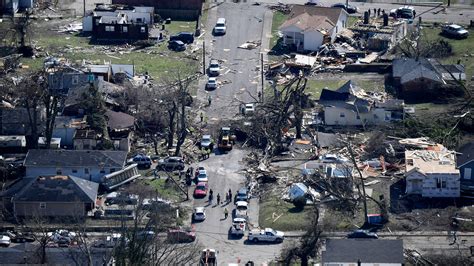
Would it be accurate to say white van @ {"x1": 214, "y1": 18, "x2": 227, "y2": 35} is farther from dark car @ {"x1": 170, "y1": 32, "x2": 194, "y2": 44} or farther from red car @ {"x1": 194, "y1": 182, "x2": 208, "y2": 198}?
red car @ {"x1": 194, "y1": 182, "x2": 208, "y2": 198}

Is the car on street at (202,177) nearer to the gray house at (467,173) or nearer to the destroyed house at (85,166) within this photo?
the destroyed house at (85,166)

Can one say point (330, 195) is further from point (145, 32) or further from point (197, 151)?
point (145, 32)

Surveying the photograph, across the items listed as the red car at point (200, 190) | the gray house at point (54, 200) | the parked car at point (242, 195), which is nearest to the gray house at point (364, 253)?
the parked car at point (242, 195)

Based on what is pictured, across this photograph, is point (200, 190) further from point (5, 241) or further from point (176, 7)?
point (176, 7)

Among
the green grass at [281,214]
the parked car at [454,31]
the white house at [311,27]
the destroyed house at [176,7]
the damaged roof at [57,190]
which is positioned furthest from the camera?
the destroyed house at [176,7]

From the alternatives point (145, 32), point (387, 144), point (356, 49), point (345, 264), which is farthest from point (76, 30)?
point (345, 264)
